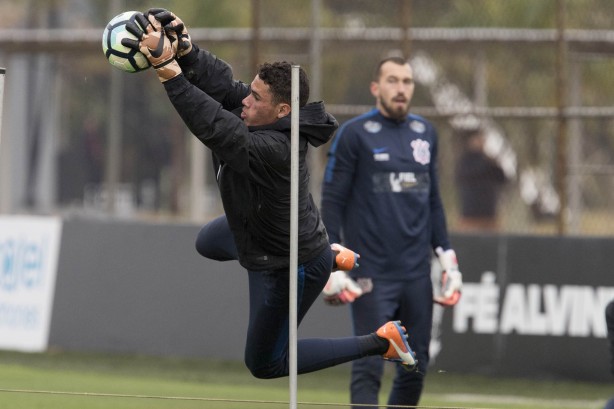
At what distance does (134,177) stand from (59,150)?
150cm

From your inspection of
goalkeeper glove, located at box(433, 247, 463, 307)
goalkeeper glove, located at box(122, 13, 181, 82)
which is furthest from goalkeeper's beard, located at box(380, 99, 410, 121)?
goalkeeper glove, located at box(122, 13, 181, 82)

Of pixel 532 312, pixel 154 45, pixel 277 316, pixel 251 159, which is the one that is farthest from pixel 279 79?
pixel 532 312

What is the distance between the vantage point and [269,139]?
6367 millimetres

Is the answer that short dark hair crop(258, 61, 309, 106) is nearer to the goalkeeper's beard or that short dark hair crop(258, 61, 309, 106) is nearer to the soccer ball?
the soccer ball

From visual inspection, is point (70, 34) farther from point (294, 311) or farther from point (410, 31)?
point (294, 311)

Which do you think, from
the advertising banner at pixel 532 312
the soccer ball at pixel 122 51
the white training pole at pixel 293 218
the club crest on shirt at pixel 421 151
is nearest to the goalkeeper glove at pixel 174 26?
the soccer ball at pixel 122 51

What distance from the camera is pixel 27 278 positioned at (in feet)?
41.3

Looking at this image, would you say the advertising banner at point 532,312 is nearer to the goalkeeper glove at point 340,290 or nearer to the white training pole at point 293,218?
the goalkeeper glove at point 340,290

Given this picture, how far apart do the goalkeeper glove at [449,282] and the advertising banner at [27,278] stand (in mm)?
5302

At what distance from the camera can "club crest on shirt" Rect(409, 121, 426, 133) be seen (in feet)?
27.6

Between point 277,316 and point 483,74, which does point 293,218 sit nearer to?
point 277,316

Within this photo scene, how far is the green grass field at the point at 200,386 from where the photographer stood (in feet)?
32.7

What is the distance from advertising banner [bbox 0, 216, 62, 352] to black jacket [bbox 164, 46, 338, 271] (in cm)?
608

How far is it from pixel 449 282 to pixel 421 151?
2.74 feet
